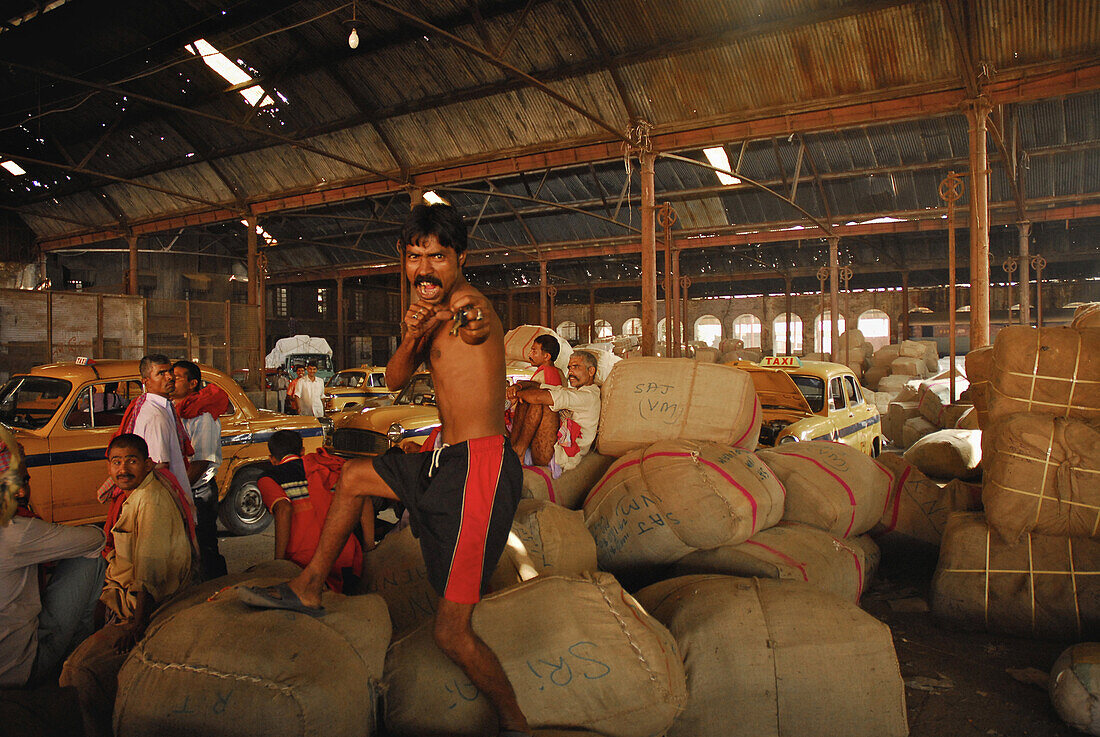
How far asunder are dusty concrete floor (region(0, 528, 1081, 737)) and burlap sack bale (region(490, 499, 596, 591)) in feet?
5.20

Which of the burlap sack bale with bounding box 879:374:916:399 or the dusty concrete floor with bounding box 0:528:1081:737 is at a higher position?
the burlap sack bale with bounding box 879:374:916:399

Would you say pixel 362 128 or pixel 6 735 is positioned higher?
pixel 362 128

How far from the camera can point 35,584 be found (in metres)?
2.65

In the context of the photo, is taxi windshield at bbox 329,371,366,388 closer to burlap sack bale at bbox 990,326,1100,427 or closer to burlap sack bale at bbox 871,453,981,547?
burlap sack bale at bbox 871,453,981,547

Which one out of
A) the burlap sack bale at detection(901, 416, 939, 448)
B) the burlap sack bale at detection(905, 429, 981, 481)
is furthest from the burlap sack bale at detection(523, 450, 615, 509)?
the burlap sack bale at detection(901, 416, 939, 448)

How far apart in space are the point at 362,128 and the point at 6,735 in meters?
12.8

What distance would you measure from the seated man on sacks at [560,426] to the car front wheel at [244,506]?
10.3ft

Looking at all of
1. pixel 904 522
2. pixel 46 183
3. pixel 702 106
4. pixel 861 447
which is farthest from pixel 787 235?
pixel 46 183

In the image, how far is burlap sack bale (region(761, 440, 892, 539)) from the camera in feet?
13.5

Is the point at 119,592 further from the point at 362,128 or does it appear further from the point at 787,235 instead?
the point at 787,235

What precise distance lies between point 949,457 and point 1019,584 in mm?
2904

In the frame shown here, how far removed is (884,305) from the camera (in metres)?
25.9

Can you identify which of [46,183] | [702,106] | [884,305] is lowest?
[884,305]

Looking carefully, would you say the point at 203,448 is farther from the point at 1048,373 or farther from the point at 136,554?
the point at 1048,373
